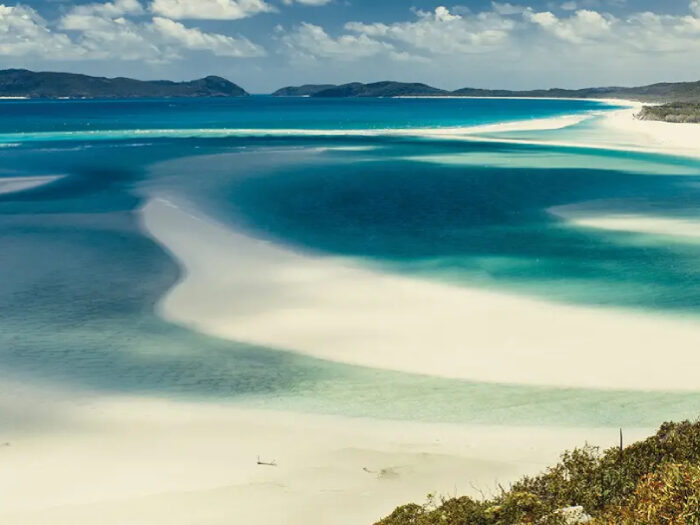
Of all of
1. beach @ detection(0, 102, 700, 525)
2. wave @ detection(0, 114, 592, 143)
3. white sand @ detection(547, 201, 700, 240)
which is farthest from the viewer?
wave @ detection(0, 114, 592, 143)

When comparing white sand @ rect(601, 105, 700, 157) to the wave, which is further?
the wave

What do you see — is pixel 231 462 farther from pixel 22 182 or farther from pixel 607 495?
pixel 22 182

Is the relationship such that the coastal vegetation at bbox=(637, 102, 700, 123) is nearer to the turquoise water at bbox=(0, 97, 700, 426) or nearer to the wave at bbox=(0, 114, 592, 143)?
the wave at bbox=(0, 114, 592, 143)

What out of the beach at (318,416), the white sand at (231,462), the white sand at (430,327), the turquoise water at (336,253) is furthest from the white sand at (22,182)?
the white sand at (231,462)

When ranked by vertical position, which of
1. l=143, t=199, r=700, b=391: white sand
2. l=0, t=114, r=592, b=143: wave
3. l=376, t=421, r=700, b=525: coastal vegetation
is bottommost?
l=143, t=199, r=700, b=391: white sand

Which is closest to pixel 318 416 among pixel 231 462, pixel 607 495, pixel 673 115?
pixel 231 462

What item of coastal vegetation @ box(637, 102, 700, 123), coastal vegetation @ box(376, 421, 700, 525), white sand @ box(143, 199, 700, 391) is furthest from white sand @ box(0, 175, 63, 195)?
coastal vegetation @ box(637, 102, 700, 123)
